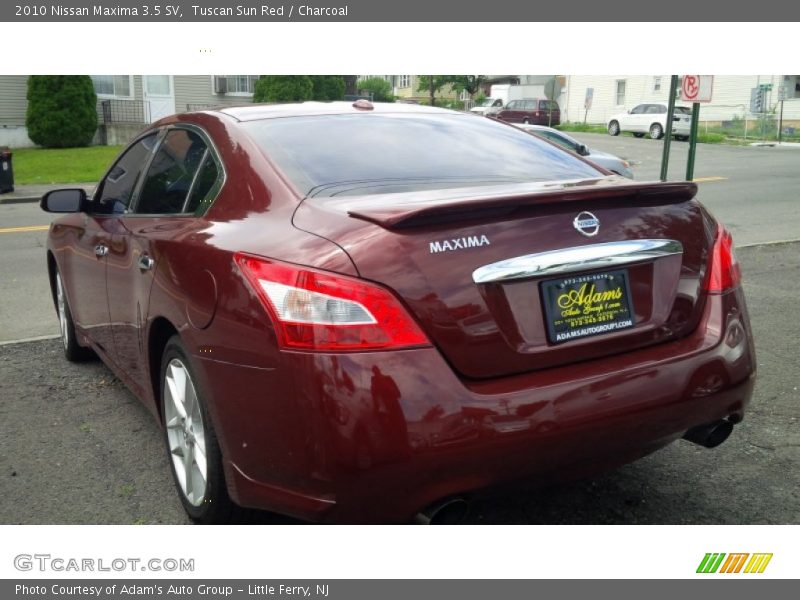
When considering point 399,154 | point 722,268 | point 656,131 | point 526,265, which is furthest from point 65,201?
point 656,131

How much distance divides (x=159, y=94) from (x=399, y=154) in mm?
28123

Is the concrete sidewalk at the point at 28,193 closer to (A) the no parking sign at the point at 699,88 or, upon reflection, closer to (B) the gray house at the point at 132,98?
(B) the gray house at the point at 132,98

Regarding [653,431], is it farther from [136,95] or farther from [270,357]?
[136,95]

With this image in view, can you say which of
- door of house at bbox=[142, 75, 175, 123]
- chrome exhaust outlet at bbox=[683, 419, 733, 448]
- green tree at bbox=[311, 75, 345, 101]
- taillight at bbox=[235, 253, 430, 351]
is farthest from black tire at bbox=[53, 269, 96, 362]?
green tree at bbox=[311, 75, 345, 101]

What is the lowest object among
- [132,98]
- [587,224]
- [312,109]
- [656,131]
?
[656,131]

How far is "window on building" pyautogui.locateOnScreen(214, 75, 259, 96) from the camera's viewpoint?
104 ft

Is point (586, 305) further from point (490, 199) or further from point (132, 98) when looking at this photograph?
point (132, 98)

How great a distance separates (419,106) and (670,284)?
1858 mm

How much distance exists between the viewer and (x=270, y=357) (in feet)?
8.73

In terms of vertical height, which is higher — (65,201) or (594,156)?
(65,201)

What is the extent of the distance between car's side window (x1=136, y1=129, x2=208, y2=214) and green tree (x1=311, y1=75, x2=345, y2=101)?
31.2m

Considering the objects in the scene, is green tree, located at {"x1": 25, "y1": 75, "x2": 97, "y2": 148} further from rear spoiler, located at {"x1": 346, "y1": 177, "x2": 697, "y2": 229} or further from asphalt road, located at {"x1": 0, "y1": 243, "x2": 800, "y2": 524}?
rear spoiler, located at {"x1": 346, "y1": 177, "x2": 697, "y2": 229}

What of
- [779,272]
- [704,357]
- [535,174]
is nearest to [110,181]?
[535,174]

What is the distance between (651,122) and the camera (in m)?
39.5
